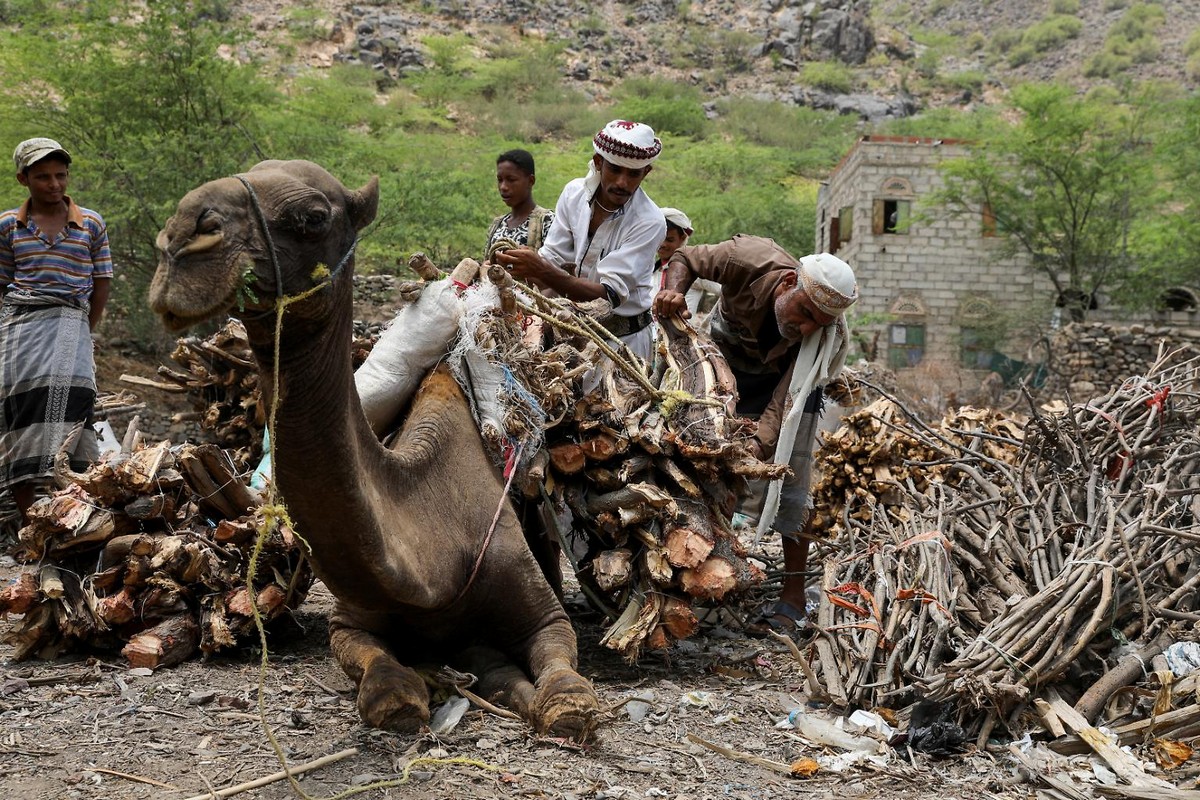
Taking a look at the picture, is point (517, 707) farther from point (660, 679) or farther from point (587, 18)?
point (587, 18)

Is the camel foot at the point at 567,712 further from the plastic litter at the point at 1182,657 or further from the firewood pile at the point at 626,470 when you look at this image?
the plastic litter at the point at 1182,657

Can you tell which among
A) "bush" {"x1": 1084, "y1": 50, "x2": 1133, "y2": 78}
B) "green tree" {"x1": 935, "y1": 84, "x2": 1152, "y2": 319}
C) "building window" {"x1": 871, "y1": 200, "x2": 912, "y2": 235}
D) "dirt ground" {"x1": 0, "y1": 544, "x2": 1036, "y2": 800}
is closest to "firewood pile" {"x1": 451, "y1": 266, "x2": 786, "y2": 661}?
"dirt ground" {"x1": 0, "y1": 544, "x2": 1036, "y2": 800}

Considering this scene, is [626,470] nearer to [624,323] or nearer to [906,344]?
[624,323]

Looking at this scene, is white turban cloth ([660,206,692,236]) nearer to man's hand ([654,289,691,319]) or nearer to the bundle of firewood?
man's hand ([654,289,691,319])

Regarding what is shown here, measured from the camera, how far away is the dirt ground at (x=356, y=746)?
3.51m

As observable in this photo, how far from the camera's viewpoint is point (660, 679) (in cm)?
502

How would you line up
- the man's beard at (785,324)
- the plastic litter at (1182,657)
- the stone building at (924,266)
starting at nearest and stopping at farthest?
Answer: the plastic litter at (1182,657) < the man's beard at (785,324) < the stone building at (924,266)

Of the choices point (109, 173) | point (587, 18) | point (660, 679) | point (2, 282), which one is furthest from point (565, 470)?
point (587, 18)

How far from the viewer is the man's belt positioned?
593 cm

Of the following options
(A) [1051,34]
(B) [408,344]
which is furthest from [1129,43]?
(B) [408,344]

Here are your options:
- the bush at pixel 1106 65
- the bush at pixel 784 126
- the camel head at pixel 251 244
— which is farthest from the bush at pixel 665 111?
the camel head at pixel 251 244

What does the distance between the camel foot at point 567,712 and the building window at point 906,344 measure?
28837 mm

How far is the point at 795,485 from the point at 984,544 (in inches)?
49.1

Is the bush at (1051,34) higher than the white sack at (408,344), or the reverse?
the bush at (1051,34)
